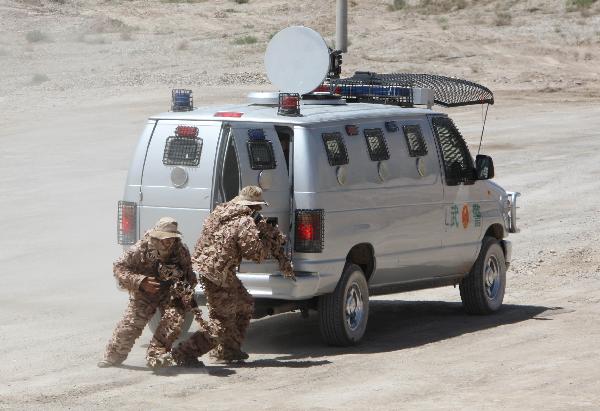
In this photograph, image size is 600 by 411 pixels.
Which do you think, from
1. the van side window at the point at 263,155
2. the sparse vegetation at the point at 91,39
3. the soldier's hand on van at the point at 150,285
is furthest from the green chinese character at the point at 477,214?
the sparse vegetation at the point at 91,39

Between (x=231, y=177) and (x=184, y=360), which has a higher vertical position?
(x=231, y=177)

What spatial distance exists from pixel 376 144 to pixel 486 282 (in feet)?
8.56

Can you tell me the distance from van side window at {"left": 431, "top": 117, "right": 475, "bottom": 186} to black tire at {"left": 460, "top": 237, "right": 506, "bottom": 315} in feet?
2.98

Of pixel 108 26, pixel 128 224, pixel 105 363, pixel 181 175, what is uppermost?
pixel 108 26

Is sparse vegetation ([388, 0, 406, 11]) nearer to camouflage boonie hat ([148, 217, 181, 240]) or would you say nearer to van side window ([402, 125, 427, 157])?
van side window ([402, 125, 427, 157])

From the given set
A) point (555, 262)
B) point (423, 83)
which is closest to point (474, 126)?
point (555, 262)

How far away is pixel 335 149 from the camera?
1237 cm

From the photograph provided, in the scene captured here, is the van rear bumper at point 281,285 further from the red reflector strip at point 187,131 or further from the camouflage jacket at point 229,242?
the red reflector strip at point 187,131

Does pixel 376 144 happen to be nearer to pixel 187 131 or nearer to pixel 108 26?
pixel 187 131

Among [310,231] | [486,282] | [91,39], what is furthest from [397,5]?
[310,231]

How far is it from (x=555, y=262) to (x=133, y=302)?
8.55 metres

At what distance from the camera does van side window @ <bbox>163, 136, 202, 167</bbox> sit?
1210 cm

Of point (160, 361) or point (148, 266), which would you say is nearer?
point (160, 361)

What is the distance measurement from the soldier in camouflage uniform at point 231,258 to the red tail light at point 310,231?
29 centimetres
